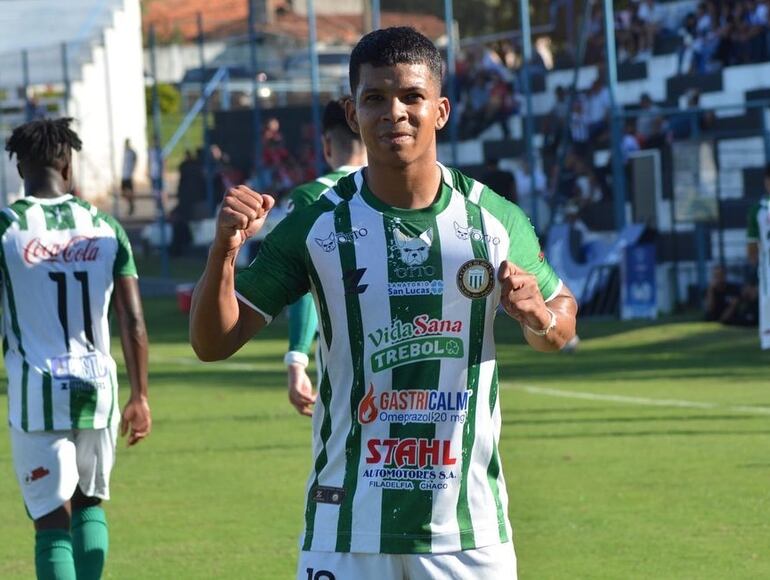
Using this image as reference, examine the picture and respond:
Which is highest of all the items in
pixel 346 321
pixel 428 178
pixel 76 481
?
pixel 428 178

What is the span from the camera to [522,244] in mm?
4727

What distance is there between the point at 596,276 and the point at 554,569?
16671 millimetres

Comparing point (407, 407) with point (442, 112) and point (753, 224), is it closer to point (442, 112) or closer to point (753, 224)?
point (442, 112)

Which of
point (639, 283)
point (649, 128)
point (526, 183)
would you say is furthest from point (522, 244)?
point (526, 183)

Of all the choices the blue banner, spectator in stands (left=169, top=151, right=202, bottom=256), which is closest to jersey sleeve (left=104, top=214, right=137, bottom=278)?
the blue banner

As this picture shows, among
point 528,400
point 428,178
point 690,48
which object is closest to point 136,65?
point 690,48

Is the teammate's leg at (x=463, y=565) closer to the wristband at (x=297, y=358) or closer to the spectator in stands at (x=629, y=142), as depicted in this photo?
the wristband at (x=297, y=358)

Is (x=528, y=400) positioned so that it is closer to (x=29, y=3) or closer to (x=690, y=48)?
(x=690, y=48)

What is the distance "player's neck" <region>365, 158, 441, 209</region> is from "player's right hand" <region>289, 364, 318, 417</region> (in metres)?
3.33

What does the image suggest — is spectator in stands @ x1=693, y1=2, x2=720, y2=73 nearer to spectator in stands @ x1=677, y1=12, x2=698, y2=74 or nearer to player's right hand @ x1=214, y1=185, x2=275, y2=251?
spectator in stands @ x1=677, y1=12, x2=698, y2=74

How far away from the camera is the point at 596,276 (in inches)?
992

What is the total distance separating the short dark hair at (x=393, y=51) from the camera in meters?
4.54

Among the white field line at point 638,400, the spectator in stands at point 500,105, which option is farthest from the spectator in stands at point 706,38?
the white field line at point 638,400

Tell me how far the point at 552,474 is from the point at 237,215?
7.83m
